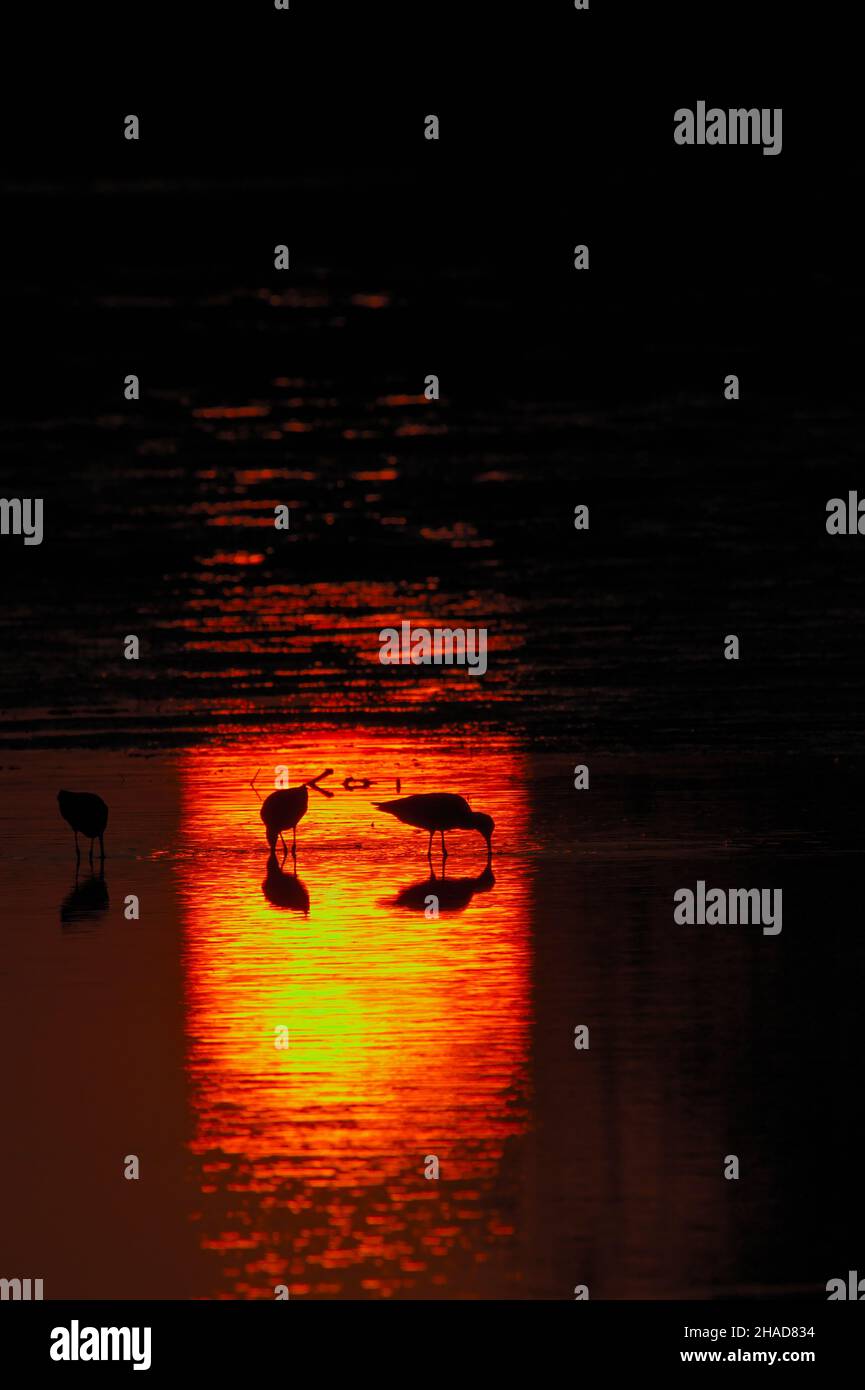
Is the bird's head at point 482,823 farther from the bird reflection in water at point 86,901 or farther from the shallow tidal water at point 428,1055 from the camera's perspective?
the bird reflection in water at point 86,901

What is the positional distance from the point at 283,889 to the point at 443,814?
3.52 ft

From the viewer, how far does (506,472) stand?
26812 millimetres

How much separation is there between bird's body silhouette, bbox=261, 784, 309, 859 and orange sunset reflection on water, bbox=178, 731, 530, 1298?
0.66ft

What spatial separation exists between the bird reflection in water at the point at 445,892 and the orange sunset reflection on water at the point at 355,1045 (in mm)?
24

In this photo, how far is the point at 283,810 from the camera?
45.5 ft

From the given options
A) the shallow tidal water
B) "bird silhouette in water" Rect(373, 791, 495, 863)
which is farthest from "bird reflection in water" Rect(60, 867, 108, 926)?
"bird silhouette in water" Rect(373, 791, 495, 863)

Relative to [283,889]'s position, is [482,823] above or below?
above

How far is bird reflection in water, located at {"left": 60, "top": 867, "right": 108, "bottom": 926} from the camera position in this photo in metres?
12.5

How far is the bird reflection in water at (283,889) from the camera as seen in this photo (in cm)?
1270

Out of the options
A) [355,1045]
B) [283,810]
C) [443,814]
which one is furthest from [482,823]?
[355,1045]

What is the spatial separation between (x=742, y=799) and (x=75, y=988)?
5304mm

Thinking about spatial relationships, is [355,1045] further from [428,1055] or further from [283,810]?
[283,810]

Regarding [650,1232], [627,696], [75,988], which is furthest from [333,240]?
[650,1232]

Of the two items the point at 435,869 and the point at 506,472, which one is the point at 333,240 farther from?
the point at 435,869
